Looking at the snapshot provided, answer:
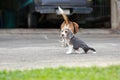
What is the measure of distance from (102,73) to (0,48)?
19.9ft

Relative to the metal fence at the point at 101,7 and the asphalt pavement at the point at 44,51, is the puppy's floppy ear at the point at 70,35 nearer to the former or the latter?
the asphalt pavement at the point at 44,51

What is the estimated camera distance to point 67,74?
27.9ft

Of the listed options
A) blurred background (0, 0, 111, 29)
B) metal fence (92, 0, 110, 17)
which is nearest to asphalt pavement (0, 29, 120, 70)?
blurred background (0, 0, 111, 29)

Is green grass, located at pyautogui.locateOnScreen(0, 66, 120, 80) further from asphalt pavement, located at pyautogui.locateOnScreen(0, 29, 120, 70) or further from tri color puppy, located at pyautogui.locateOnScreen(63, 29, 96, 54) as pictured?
tri color puppy, located at pyautogui.locateOnScreen(63, 29, 96, 54)

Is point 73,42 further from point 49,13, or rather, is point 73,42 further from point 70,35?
point 49,13

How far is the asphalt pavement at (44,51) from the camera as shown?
420 inches

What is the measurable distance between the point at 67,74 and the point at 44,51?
4.87m

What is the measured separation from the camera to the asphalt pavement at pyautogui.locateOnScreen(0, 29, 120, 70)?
10.7m

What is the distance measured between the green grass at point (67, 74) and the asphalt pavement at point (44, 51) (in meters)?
1.07

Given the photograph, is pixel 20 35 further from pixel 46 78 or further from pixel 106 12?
pixel 46 78

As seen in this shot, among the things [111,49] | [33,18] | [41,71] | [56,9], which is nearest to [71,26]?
[111,49]

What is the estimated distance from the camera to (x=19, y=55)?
12359mm

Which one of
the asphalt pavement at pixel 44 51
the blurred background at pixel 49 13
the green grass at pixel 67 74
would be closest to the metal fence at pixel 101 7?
the blurred background at pixel 49 13

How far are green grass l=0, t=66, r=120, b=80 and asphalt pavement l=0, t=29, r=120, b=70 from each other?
107 centimetres
